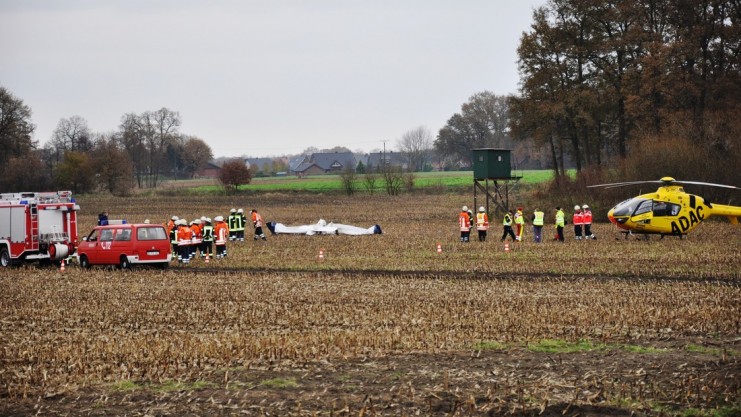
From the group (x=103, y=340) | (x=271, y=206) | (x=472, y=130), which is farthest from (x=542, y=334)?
(x=472, y=130)

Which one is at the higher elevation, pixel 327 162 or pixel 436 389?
pixel 327 162

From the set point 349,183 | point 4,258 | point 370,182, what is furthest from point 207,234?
point 349,183

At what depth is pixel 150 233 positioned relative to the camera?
2830 cm

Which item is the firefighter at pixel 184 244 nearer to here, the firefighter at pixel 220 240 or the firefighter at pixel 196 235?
the firefighter at pixel 196 235

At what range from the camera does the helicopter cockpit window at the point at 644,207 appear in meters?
33.8

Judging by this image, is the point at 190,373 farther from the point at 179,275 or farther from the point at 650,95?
the point at 650,95

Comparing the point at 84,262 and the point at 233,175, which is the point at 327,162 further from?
the point at 84,262

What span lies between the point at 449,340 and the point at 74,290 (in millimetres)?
11427

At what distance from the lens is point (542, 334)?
15.7m

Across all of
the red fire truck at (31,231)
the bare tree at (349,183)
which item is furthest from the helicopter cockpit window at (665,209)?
the bare tree at (349,183)

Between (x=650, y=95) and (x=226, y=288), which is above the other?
(x=650, y=95)

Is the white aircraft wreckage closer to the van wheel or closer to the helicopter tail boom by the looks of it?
the helicopter tail boom

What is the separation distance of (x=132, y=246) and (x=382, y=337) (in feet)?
48.1

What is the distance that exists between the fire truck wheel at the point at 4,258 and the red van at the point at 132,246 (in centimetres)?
383
